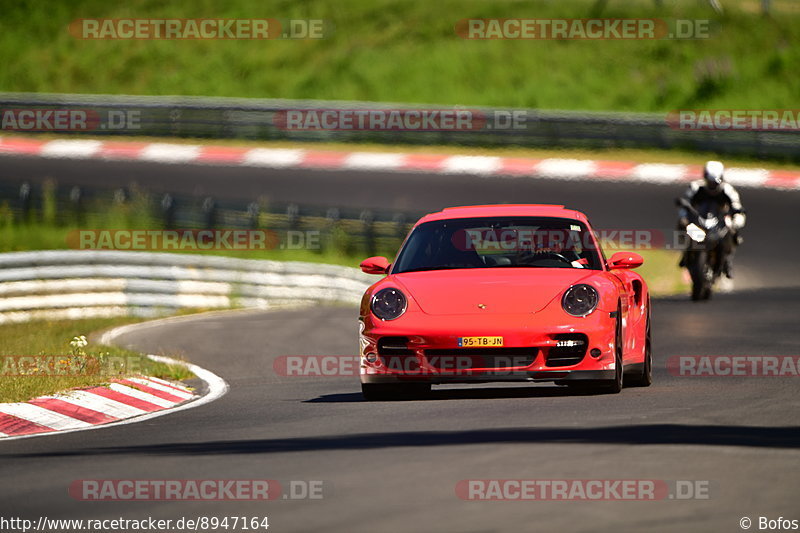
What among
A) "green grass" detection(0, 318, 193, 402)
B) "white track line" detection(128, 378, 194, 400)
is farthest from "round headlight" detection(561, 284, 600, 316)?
"green grass" detection(0, 318, 193, 402)

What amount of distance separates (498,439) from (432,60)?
1223 inches

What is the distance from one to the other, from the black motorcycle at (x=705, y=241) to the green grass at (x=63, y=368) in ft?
22.7

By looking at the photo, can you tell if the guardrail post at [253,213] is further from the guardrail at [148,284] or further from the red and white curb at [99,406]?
the red and white curb at [99,406]

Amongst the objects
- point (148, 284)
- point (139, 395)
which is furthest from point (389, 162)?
point (139, 395)

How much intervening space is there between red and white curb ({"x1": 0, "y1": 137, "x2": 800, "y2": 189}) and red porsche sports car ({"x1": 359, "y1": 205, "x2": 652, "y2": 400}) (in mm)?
17489

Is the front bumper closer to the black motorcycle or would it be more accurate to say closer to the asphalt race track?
the asphalt race track

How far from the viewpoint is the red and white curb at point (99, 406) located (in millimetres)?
9492

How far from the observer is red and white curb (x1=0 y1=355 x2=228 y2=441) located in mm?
9492

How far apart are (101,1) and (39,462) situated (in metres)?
37.2

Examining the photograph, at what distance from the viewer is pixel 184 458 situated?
752cm

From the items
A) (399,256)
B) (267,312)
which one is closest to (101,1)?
(267,312)

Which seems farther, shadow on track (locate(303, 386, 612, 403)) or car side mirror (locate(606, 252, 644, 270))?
car side mirror (locate(606, 252, 644, 270))

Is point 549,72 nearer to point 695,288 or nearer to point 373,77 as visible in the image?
point 373,77

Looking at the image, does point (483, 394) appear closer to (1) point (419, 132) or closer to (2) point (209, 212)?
(2) point (209, 212)
